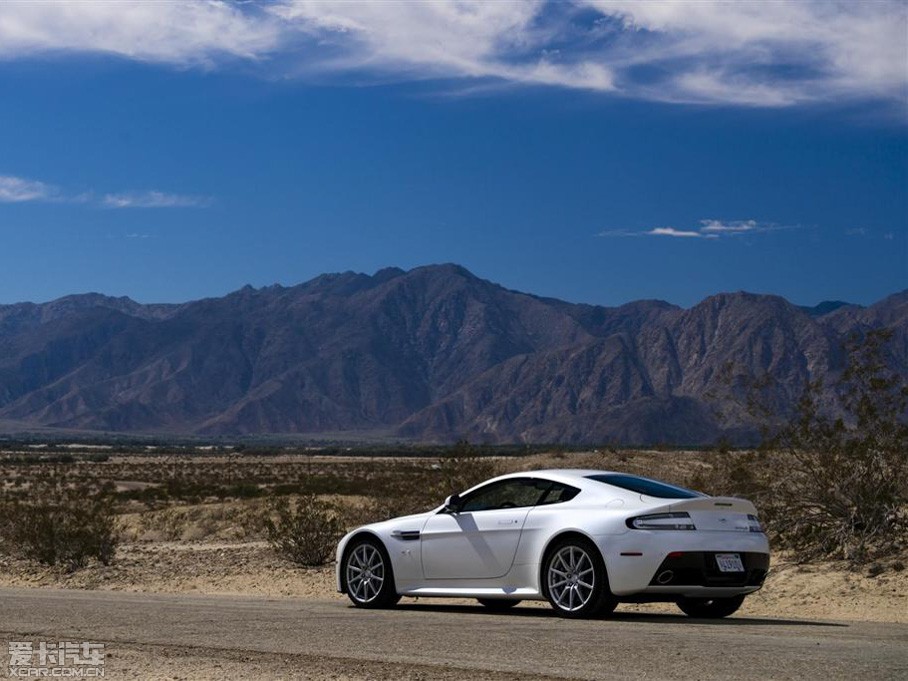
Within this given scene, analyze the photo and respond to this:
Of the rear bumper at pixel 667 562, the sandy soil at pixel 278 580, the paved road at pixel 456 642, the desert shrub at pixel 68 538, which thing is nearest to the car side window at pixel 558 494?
the rear bumper at pixel 667 562

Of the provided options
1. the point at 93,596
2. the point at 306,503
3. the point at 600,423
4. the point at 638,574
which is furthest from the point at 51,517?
the point at 600,423

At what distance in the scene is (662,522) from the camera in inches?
501

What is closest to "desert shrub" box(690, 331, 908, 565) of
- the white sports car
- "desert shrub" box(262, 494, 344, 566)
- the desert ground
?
the desert ground

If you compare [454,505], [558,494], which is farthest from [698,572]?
[454,505]

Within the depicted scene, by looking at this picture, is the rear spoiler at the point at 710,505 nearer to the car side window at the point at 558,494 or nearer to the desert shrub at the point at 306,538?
the car side window at the point at 558,494

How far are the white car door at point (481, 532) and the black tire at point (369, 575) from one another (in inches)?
22.3

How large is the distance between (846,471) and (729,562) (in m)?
5.11

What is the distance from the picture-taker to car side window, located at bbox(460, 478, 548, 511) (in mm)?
13898

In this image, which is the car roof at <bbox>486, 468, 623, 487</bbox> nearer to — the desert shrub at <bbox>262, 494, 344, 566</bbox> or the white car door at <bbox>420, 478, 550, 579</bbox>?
the white car door at <bbox>420, 478, 550, 579</bbox>

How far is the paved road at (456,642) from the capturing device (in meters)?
9.62

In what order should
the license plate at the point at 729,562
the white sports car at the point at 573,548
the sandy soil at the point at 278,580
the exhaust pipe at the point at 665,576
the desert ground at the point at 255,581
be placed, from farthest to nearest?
the sandy soil at the point at 278,580 < the license plate at the point at 729,562 < the white sports car at the point at 573,548 < the exhaust pipe at the point at 665,576 < the desert ground at the point at 255,581

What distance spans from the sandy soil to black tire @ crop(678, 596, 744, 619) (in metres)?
1.54

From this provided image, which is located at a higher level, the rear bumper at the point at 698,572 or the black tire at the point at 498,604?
the rear bumper at the point at 698,572

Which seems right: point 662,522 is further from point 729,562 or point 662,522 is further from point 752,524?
point 752,524
